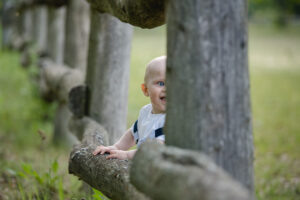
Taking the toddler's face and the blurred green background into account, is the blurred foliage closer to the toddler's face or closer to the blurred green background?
the blurred green background

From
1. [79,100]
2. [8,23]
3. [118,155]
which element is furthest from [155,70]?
[8,23]

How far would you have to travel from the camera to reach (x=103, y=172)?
199 cm

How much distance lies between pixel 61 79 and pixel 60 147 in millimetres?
1182

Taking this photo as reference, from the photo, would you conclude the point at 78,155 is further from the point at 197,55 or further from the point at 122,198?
the point at 197,55

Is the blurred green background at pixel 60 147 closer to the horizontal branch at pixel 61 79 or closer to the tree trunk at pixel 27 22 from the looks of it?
the horizontal branch at pixel 61 79

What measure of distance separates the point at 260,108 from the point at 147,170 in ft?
23.7

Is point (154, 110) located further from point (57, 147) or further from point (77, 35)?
point (57, 147)

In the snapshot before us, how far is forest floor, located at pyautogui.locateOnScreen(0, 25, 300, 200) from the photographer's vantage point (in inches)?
125

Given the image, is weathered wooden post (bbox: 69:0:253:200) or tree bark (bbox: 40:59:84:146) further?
tree bark (bbox: 40:59:84:146)

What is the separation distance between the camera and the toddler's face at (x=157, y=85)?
2098 millimetres

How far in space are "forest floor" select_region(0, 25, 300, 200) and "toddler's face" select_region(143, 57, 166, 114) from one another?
1.88ft

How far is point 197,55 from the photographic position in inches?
56.4

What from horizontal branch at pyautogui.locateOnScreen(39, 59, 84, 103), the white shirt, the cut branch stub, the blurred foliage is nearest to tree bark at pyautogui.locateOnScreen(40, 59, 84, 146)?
horizontal branch at pyautogui.locateOnScreen(39, 59, 84, 103)

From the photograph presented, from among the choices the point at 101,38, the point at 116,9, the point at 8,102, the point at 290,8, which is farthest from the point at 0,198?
the point at 290,8
